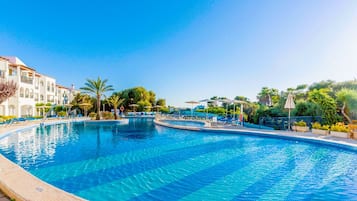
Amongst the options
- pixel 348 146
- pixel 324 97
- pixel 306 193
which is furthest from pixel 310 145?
pixel 306 193

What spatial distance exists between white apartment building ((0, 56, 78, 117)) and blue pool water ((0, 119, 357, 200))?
18.1m

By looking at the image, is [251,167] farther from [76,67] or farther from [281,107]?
[76,67]

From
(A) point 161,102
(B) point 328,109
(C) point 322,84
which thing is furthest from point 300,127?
(A) point 161,102

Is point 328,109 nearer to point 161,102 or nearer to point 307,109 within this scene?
point 307,109

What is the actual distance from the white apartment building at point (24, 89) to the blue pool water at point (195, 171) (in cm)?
1807

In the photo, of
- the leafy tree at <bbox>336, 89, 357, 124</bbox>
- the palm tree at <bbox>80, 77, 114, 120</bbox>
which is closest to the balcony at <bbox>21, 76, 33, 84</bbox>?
the palm tree at <bbox>80, 77, 114, 120</bbox>

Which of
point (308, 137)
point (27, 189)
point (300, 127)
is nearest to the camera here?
point (27, 189)

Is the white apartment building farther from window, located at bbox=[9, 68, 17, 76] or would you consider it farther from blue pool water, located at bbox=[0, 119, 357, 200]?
blue pool water, located at bbox=[0, 119, 357, 200]

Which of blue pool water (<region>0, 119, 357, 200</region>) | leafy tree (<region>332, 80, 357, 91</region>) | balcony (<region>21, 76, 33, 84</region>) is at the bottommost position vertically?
blue pool water (<region>0, 119, 357, 200</region>)

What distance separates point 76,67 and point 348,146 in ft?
→ 105

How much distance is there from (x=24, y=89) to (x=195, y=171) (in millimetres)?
29341

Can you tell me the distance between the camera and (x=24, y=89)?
2564cm

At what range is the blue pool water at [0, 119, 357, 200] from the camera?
167 inches

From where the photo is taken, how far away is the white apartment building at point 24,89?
2262 cm
